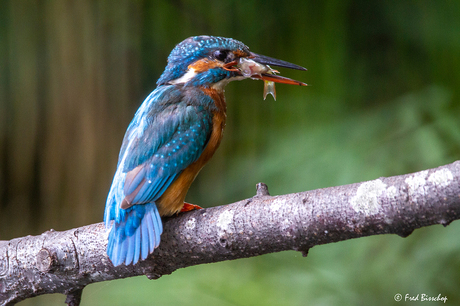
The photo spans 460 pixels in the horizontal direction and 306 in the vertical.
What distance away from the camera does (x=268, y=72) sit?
165cm

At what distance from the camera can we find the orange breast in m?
1.46

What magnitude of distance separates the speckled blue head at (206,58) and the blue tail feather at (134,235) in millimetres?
575

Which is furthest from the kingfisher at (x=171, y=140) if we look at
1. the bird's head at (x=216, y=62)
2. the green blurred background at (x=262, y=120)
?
the green blurred background at (x=262, y=120)

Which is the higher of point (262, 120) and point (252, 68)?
point (252, 68)

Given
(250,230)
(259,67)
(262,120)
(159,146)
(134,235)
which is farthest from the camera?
(262,120)

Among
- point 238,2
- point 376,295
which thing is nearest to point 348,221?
point 376,295

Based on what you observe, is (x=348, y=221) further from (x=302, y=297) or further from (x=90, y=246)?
(x=302, y=297)

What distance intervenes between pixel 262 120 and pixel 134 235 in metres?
1.54

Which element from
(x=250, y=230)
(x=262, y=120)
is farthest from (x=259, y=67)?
(x=262, y=120)

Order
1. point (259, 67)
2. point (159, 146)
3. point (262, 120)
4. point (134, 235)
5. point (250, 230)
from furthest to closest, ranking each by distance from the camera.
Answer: point (262, 120), point (259, 67), point (159, 146), point (134, 235), point (250, 230)

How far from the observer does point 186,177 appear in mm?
1517

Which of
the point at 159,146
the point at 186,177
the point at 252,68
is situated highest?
the point at 252,68

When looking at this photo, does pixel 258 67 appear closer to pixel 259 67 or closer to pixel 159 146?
pixel 259 67

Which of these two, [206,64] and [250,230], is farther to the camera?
[206,64]
